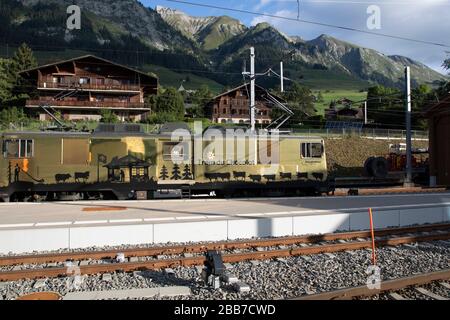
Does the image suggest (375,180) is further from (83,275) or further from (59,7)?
(59,7)

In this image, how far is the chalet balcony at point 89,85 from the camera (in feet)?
187

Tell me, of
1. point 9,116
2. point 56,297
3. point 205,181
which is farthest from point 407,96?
point 9,116

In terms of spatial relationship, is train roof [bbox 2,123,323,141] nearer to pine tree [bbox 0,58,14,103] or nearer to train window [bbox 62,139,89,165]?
train window [bbox 62,139,89,165]

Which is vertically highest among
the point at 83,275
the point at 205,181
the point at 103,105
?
the point at 103,105

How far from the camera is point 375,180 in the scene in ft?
91.0

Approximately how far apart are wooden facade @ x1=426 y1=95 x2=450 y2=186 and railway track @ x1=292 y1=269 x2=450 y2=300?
22975 mm

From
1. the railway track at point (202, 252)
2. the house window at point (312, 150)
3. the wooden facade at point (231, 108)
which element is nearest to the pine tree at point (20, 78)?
the wooden facade at point (231, 108)

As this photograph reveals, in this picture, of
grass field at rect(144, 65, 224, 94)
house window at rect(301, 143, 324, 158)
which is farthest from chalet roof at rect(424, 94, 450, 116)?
grass field at rect(144, 65, 224, 94)

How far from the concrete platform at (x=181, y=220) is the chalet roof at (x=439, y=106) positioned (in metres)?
12.8

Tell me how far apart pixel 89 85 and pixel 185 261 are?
2117 inches

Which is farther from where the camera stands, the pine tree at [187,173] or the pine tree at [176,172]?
the pine tree at [187,173]

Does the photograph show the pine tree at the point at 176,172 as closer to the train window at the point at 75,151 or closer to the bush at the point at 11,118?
the train window at the point at 75,151

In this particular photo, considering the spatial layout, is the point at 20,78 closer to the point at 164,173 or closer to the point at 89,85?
the point at 89,85

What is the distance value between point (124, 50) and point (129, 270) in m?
162
